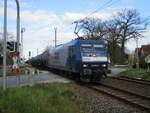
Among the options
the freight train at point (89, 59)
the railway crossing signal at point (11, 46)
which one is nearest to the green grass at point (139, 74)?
the freight train at point (89, 59)

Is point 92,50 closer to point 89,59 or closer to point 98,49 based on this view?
point 98,49

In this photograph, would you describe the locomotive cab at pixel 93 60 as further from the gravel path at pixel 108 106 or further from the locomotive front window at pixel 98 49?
the gravel path at pixel 108 106

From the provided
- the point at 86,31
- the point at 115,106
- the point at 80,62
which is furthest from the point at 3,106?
the point at 86,31

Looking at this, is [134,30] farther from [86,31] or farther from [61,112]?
[61,112]

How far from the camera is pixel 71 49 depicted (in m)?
19.3

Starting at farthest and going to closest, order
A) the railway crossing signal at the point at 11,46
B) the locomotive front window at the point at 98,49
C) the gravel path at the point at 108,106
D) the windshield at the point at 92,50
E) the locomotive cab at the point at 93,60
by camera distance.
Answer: the locomotive front window at the point at 98,49
the windshield at the point at 92,50
the locomotive cab at the point at 93,60
the railway crossing signal at the point at 11,46
the gravel path at the point at 108,106

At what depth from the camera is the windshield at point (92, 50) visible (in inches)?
712

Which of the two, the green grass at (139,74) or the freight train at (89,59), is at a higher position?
the freight train at (89,59)

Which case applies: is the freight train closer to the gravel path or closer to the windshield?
the windshield

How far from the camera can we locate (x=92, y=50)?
60.3ft

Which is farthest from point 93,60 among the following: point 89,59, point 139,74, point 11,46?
point 139,74

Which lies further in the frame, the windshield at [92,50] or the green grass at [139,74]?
the green grass at [139,74]

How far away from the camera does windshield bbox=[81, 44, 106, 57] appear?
59.4 feet

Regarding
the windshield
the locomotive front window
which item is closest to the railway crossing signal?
the windshield
